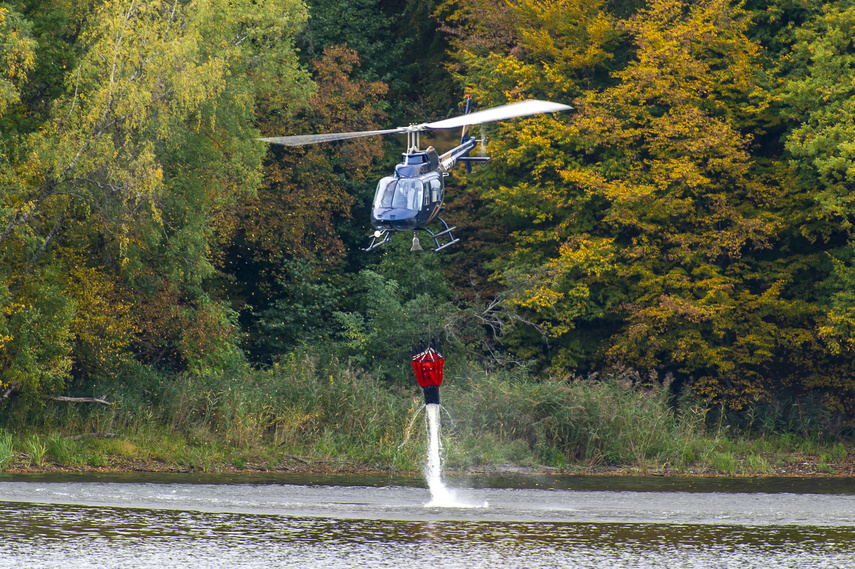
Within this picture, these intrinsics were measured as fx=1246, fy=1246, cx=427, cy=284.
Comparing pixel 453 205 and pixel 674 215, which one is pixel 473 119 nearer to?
pixel 674 215

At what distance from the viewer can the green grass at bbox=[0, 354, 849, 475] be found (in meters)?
28.3

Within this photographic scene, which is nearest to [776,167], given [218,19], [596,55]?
[596,55]

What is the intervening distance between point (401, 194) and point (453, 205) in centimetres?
1786

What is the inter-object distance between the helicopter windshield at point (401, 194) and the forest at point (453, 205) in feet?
24.6

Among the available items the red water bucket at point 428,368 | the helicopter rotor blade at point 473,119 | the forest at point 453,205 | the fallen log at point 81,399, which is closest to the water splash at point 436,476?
the red water bucket at point 428,368

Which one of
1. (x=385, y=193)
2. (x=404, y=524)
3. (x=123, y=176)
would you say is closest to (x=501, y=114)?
(x=385, y=193)

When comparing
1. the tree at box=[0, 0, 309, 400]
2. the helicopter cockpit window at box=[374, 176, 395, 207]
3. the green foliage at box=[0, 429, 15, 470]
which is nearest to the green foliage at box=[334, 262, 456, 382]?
the tree at box=[0, 0, 309, 400]

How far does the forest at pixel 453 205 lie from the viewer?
27.2 meters

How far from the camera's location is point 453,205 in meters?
38.5

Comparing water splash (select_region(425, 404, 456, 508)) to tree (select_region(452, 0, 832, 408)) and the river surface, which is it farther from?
tree (select_region(452, 0, 832, 408))

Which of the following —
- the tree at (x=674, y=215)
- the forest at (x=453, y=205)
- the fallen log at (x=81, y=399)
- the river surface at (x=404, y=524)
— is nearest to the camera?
the river surface at (x=404, y=524)

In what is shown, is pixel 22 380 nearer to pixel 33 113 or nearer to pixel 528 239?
pixel 33 113

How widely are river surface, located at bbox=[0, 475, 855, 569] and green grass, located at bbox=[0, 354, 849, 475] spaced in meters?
2.23

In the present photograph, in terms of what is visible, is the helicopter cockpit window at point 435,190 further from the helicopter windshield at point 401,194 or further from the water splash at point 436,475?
the water splash at point 436,475
